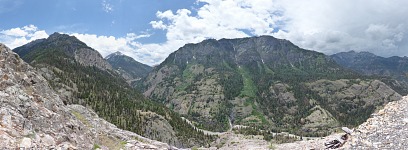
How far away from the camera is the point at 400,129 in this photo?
72.5 feet

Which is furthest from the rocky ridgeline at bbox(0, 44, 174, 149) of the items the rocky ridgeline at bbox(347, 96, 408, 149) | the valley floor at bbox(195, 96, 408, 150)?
the rocky ridgeline at bbox(347, 96, 408, 149)

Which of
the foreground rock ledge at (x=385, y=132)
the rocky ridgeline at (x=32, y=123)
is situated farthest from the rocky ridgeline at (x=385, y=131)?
the rocky ridgeline at (x=32, y=123)

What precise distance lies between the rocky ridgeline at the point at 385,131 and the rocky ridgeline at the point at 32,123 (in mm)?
20305

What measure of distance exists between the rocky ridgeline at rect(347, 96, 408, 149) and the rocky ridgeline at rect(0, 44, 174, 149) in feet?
66.6

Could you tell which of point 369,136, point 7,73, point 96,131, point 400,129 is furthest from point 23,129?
point 400,129

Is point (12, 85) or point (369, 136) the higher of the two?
point (12, 85)

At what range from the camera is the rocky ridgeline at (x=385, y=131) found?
21109 millimetres

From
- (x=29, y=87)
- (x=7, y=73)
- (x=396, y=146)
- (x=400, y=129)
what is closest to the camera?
(x=396, y=146)

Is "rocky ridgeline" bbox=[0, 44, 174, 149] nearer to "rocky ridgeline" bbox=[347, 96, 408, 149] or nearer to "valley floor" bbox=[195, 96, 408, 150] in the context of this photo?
"valley floor" bbox=[195, 96, 408, 150]

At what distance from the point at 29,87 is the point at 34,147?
15.2 m

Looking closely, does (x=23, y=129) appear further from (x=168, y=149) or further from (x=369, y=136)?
(x=369, y=136)

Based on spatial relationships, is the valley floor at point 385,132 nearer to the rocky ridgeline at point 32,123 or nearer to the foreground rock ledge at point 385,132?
the foreground rock ledge at point 385,132

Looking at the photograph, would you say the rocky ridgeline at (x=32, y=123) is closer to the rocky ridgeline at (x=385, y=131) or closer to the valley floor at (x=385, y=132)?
the valley floor at (x=385, y=132)

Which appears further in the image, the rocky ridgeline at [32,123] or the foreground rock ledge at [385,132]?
the rocky ridgeline at [32,123]
